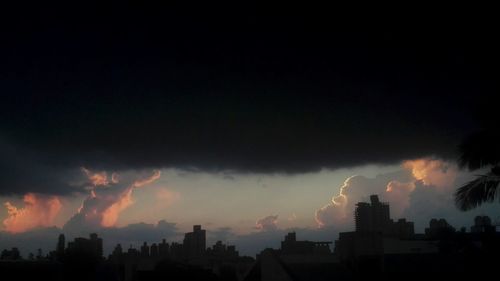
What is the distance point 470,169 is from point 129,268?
68.9 m

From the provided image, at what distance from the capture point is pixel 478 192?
15820 millimetres

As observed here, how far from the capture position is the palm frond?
15836 mm

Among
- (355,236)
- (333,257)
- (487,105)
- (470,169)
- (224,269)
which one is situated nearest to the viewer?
(487,105)

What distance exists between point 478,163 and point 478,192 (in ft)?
3.32

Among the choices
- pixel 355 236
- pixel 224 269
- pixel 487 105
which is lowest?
pixel 224 269

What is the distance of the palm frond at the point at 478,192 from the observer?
15836mm

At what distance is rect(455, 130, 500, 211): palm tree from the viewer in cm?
1570

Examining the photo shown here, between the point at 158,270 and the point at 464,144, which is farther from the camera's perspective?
the point at 158,270

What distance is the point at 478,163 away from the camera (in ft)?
53.3

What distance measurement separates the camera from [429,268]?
4422cm

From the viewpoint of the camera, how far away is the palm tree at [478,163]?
15.7m

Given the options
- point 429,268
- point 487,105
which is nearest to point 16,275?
point 429,268

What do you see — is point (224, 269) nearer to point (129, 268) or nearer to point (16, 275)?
point (129, 268)

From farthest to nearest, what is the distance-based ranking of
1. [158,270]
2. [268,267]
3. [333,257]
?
[158,270]
[333,257]
[268,267]
